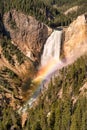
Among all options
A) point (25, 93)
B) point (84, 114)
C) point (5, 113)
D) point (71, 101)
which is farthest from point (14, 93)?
point (84, 114)

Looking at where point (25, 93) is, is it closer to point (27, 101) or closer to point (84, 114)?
point (27, 101)

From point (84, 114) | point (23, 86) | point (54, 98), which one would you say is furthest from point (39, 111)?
point (23, 86)

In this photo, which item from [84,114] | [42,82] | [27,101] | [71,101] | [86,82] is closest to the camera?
[84,114]

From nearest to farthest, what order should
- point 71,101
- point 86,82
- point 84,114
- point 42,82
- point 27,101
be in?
point 84,114 → point 71,101 → point 86,82 → point 27,101 → point 42,82

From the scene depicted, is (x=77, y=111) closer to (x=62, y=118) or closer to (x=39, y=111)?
(x=62, y=118)

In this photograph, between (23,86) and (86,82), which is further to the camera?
(23,86)

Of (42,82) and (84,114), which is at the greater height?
(42,82)

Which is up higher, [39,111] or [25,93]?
[25,93]

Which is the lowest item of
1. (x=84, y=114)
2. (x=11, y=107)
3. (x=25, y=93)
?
(x=84, y=114)

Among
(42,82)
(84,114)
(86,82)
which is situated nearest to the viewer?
(84,114)
